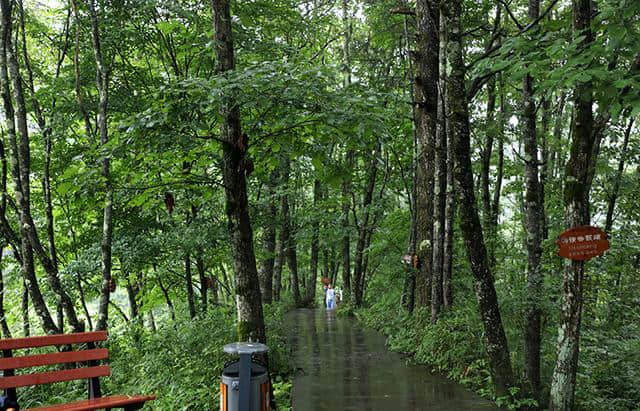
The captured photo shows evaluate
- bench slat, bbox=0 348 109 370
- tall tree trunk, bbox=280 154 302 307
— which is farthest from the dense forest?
tall tree trunk, bbox=280 154 302 307

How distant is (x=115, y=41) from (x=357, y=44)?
40.3 ft

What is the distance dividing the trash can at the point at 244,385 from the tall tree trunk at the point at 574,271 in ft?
11.1

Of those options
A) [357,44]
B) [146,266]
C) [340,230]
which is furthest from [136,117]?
[357,44]

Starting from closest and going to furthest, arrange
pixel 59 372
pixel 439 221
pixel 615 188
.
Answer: pixel 59 372
pixel 439 221
pixel 615 188

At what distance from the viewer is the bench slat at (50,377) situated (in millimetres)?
4747

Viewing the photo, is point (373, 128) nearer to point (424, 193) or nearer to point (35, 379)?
point (35, 379)

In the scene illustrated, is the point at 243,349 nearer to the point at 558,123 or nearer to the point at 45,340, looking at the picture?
the point at 45,340

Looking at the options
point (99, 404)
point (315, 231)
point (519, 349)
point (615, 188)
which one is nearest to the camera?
point (99, 404)

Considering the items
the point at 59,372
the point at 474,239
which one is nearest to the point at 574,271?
the point at 474,239

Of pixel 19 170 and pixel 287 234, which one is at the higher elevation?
pixel 19 170

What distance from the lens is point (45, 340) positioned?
5.00 meters

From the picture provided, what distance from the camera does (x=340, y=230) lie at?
1955 centimetres

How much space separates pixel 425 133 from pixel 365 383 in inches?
243

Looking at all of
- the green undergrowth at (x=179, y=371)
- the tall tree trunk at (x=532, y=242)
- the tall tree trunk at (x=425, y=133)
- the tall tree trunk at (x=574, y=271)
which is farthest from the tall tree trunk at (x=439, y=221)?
the tall tree trunk at (x=574, y=271)
